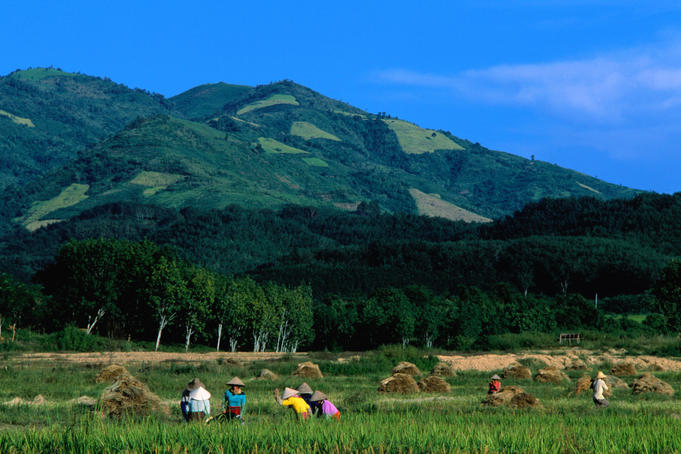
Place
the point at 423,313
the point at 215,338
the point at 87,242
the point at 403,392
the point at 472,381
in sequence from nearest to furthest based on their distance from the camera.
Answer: the point at 403,392
the point at 472,381
the point at 87,242
the point at 215,338
the point at 423,313

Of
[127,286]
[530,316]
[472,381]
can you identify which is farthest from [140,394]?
[530,316]

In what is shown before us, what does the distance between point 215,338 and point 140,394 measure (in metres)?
66.5

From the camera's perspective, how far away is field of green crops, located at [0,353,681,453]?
11.8 metres

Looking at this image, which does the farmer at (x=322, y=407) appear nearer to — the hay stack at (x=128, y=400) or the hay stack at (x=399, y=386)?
the hay stack at (x=128, y=400)

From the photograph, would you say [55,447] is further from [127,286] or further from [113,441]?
[127,286]

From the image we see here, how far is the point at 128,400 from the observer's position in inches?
843

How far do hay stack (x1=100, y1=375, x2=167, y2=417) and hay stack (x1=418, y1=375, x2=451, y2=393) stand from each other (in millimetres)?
13497

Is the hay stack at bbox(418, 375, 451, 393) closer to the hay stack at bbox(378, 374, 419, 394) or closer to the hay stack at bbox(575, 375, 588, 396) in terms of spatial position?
the hay stack at bbox(378, 374, 419, 394)

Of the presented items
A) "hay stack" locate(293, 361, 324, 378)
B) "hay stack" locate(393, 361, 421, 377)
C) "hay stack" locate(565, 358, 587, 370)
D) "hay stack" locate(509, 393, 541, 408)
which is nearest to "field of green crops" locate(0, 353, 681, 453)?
"hay stack" locate(509, 393, 541, 408)

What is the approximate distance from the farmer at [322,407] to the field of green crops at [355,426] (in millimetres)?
318

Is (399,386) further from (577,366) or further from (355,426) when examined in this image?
(577,366)

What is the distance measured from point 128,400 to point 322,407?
6.31 meters

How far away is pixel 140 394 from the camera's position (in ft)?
71.5

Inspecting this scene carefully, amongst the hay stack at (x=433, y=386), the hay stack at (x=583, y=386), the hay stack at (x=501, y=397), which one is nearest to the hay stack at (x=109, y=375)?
the hay stack at (x=433, y=386)
